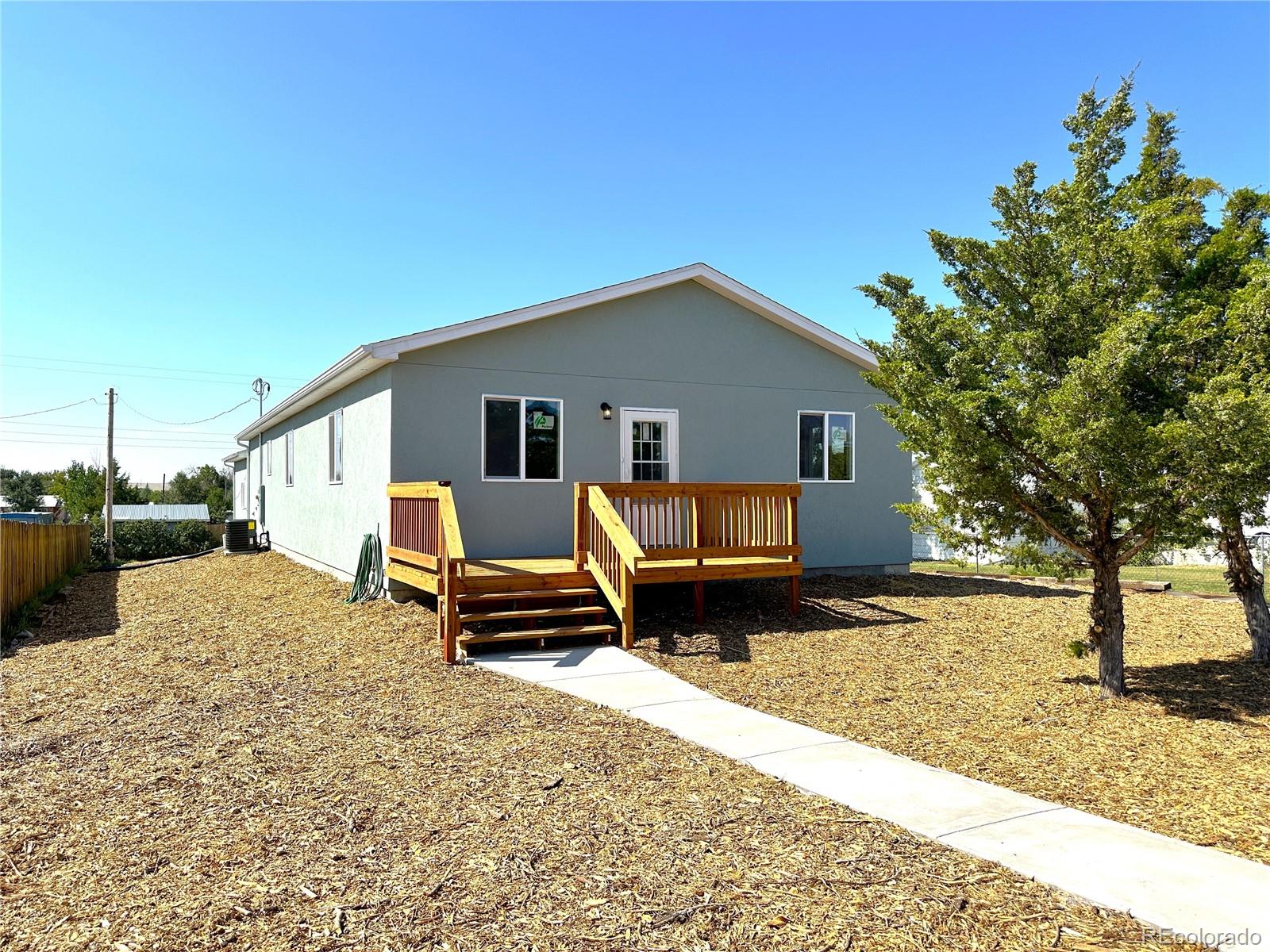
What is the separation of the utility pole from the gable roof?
13665 millimetres

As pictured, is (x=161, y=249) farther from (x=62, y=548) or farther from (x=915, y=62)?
(x=915, y=62)

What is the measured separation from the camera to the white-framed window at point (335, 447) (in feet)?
40.7

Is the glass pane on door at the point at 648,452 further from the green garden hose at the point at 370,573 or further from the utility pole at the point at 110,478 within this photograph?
the utility pole at the point at 110,478

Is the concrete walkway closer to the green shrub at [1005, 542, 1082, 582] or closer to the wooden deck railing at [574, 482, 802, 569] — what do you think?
the green shrub at [1005, 542, 1082, 582]

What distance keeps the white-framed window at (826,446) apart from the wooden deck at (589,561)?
9.42 ft

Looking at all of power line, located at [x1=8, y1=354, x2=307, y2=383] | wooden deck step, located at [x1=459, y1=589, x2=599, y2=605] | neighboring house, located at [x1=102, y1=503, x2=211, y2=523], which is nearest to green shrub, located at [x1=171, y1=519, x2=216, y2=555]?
neighboring house, located at [x1=102, y1=503, x2=211, y2=523]

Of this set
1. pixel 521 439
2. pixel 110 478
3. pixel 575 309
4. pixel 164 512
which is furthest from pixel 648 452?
pixel 164 512

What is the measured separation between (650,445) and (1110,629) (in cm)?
683

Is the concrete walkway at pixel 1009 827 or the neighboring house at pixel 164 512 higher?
the neighboring house at pixel 164 512

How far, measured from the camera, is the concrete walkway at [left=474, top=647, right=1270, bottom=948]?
→ 2.79 meters

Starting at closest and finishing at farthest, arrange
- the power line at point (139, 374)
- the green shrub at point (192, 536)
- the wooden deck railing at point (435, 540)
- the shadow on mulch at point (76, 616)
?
the wooden deck railing at point (435, 540), the shadow on mulch at point (76, 616), the green shrub at point (192, 536), the power line at point (139, 374)

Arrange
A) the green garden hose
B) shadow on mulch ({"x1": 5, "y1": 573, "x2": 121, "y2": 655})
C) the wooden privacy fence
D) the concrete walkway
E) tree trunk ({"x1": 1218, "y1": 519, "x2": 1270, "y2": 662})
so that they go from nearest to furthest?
the concrete walkway < tree trunk ({"x1": 1218, "y1": 519, "x2": 1270, "y2": 662}) < shadow on mulch ({"x1": 5, "y1": 573, "x2": 121, "y2": 655}) < the wooden privacy fence < the green garden hose

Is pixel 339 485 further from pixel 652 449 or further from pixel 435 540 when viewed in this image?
pixel 652 449
